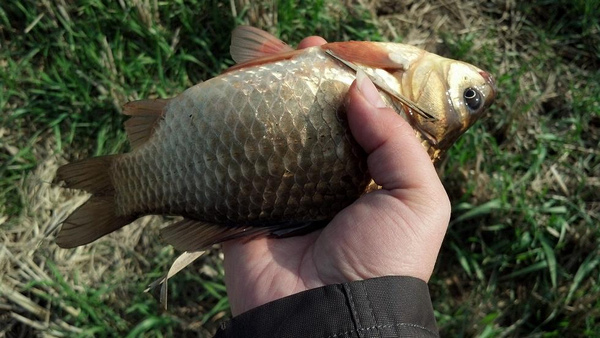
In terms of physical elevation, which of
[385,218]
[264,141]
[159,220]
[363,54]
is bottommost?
[159,220]

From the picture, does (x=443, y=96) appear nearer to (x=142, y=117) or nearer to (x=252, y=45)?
(x=252, y=45)

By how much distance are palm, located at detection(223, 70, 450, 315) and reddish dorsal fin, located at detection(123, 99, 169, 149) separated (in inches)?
31.5

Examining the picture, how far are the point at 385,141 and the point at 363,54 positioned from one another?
1.17ft

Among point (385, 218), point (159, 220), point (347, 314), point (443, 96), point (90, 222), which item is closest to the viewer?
point (347, 314)

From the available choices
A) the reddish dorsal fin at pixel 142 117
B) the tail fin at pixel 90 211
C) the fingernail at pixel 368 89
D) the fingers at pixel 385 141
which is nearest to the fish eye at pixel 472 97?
the fingers at pixel 385 141

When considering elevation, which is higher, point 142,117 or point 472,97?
point 472,97

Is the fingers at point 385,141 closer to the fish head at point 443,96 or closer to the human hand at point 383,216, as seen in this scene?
the human hand at point 383,216

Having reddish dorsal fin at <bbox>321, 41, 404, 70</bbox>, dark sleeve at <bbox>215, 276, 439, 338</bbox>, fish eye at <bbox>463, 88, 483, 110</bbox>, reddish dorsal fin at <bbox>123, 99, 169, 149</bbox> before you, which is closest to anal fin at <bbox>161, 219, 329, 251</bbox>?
dark sleeve at <bbox>215, 276, 439, 338</bbox>

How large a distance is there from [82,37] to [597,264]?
3419 millimetres

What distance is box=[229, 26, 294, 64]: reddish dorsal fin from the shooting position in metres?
2.14

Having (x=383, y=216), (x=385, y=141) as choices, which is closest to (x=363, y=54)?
(x=385, y=141)

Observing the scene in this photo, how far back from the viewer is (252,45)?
7.06ft

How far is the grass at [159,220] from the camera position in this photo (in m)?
2.95

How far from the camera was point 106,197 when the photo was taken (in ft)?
7.02
